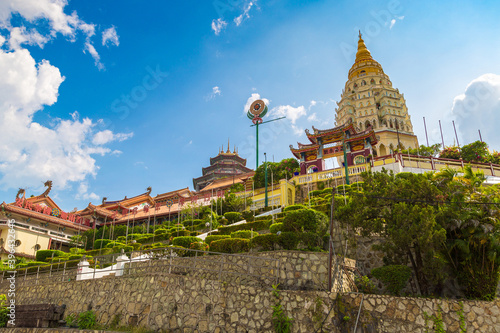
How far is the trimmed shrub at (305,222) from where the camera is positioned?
15008 millimetres

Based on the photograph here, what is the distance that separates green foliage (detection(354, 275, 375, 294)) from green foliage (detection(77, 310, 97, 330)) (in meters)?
9.84

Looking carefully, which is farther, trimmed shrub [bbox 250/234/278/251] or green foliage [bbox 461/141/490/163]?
green foliage [bbox 461/141/490/163]

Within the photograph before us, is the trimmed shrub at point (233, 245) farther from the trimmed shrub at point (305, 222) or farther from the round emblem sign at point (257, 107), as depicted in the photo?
the round emblem sign at point (257, 107)

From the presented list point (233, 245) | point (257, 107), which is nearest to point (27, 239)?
point (257, 107)

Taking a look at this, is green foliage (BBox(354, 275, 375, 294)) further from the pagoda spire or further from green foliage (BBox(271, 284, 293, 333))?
the pagoda spire

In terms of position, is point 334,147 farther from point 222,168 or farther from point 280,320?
point 222,168

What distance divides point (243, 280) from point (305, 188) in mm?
25029

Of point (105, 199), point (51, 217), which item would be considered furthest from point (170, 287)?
point (105, 199)

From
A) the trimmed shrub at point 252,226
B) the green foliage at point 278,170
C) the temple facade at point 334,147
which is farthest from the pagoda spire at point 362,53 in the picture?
the trimmed shrub at point 252,226

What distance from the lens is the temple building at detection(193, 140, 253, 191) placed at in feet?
276

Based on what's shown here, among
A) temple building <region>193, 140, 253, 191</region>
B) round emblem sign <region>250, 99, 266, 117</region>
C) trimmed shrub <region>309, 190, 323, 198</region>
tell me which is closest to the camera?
trimmed shrub <region>309, 190, 323, 198</region>

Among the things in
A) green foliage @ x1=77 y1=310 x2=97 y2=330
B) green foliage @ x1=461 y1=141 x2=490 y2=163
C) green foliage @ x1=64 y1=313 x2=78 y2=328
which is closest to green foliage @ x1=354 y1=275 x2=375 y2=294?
green foliage @ x1=77 y1=310 x2=97 y2=330

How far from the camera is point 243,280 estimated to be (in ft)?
43.9

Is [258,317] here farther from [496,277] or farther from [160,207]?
[160,207]
